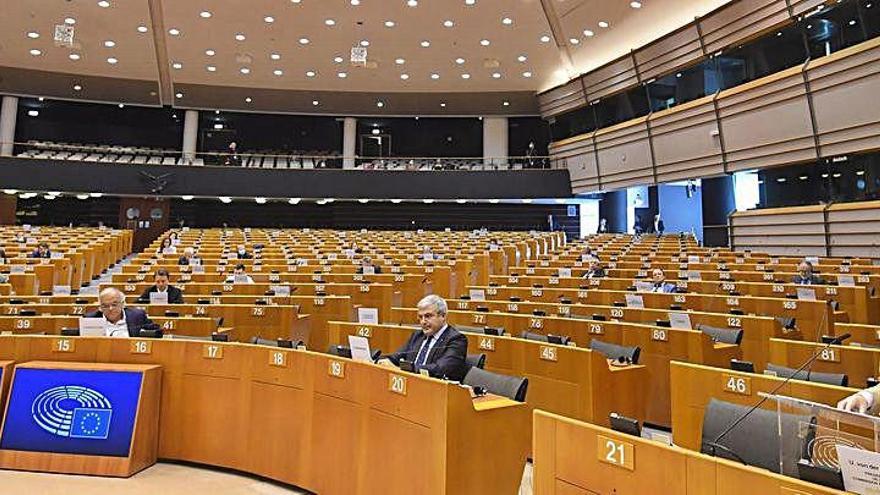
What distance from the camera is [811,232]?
13.9 m

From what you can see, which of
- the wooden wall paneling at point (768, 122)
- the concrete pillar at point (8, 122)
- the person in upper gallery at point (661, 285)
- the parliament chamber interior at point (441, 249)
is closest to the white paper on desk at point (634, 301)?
the parliament chamber interior at point (441, 249)

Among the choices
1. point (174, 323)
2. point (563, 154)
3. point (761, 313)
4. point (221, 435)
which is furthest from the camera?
point (563, 154)

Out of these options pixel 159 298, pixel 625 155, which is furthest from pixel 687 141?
pixel 159 298

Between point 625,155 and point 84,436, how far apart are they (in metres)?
18.6

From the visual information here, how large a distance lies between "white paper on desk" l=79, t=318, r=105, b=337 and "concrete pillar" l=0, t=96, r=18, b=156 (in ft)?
69.8

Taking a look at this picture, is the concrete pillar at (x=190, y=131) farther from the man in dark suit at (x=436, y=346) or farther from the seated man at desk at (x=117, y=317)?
the man in dark suit at (x=436, y=346)

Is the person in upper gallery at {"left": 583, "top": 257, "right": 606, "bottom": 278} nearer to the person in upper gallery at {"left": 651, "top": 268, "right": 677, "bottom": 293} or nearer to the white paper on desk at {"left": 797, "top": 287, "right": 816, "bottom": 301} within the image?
the person in upper gallery at {"left": 651, "top": 268, "right": 677, "bottom": 293}

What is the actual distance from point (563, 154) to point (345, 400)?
68.3ft

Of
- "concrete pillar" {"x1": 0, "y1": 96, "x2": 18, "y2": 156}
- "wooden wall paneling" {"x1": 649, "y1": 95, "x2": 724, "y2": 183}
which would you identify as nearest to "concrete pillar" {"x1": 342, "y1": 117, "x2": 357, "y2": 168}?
"concrete pillar" {"x1": 0, "y1": 96, "x2": 18, "y2": 156}

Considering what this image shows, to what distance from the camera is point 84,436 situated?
431cm

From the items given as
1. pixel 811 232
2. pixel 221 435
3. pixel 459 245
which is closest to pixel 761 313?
pixel 221 435

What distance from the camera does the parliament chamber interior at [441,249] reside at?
339 centimetres

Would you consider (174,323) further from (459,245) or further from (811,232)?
(811,232)

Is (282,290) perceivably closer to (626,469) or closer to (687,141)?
(626,469)
